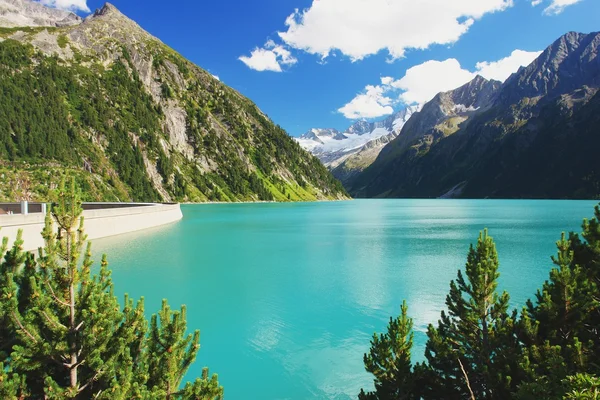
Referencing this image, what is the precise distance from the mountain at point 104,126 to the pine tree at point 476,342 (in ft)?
253

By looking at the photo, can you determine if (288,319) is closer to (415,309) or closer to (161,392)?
(415,309)

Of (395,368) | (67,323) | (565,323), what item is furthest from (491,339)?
(67,323)

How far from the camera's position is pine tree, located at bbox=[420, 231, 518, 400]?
366 inches

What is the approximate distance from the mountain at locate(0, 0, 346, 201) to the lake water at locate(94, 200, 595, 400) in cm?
4820

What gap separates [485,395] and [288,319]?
11.8 meters

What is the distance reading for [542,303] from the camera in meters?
9.46

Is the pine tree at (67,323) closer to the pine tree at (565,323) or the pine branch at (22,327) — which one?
the pine branch at (22,327)

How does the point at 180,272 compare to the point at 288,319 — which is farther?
the point at 180,272

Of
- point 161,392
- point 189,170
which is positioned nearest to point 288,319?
point 161,392

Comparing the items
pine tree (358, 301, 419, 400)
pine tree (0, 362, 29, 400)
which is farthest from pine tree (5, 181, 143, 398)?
pine tree (358, 301, 419, 400)

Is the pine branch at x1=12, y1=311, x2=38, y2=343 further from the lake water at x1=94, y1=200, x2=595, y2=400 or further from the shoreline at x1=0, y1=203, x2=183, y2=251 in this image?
the shoreline at x1=0, y1=203, x2=183, y2=251

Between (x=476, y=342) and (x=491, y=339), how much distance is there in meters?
0.37

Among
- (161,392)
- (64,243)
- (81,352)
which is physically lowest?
(161,392)

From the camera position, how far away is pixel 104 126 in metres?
137
